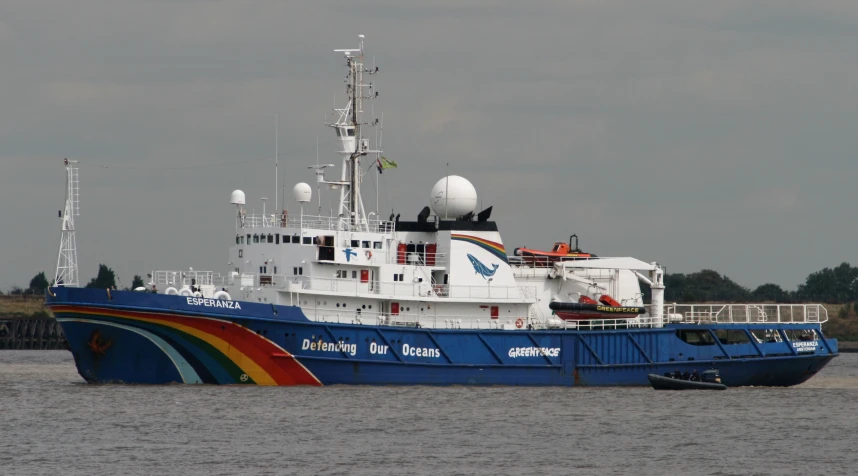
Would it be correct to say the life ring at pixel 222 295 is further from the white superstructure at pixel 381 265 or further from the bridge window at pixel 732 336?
the bridge window at pixel 732 336

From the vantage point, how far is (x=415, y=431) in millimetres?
30953

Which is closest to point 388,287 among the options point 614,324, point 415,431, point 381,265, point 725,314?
point 381,265

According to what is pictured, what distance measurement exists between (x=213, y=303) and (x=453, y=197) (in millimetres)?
8740

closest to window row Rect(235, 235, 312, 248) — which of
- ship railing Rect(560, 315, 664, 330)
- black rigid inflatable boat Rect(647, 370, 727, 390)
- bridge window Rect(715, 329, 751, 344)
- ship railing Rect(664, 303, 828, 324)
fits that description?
ship railing Rect(560, 315, 664, 330)

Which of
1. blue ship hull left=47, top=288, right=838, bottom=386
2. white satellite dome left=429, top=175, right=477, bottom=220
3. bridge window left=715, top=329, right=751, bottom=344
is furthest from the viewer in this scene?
bridge window left=715, top=329, right=751, bottom=344

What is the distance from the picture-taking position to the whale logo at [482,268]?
135 ft

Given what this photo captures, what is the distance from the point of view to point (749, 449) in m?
29.7

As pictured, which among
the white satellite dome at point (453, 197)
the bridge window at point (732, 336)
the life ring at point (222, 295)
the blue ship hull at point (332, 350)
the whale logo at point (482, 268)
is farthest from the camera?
the bridge window at point (732, 336)

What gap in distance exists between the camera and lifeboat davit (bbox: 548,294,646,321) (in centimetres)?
4191

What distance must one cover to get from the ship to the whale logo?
0.04 m

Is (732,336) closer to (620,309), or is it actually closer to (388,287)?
(620,309)

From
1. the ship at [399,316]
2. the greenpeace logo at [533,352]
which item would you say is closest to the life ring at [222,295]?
the ship at [399,316]

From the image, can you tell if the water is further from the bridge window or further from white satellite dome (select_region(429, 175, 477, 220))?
white satellite dome (select_region(429, 175, 477, 220))

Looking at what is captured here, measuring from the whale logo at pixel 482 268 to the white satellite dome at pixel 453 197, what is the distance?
1572mm
